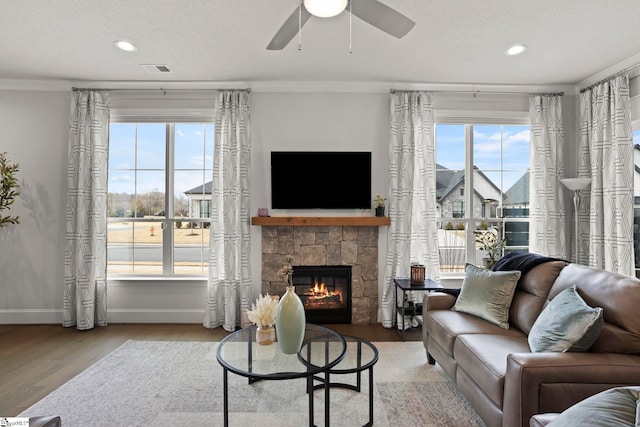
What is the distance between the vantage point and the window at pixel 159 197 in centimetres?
411

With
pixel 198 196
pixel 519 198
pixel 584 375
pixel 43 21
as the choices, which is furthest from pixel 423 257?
pixel 43 21

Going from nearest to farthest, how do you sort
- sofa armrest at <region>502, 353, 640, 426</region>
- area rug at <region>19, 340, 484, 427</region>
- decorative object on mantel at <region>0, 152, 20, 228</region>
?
sofa armrest at <region>502, 353, 640, 426</region> → area rug at <region>19, 340, 484, 427</region> → decorative object on mantel at <region>0, 152, 20, 228</region>

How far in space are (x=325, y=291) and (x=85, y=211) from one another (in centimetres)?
280

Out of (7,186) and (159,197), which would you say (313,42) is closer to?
(159,197)

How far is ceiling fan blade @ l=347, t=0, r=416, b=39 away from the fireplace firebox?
2.54 m

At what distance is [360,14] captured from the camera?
6.82 feet

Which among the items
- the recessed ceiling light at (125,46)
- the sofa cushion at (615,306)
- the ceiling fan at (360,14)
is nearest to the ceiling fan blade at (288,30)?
the ceiling fan at (360,14)

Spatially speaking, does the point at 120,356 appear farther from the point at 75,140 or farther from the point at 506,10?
the point at 506,10

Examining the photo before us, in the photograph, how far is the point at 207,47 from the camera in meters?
3.09

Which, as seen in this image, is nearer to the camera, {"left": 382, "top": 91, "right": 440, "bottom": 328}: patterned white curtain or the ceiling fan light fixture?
the ceiling fan light fixture

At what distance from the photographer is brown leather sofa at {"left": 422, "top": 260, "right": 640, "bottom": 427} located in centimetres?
158

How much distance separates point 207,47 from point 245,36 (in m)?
0.43

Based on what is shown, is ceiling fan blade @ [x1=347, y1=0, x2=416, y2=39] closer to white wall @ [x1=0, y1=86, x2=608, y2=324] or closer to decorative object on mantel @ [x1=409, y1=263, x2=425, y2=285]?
white wall @ [x1=0, y1=86, x2=608, y2=324]

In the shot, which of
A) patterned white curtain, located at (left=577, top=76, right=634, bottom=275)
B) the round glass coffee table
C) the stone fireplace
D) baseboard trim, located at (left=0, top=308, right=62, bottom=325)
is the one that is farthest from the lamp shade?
baseboard trim, located at (left=0, top=308, right=62, bottom=325)
